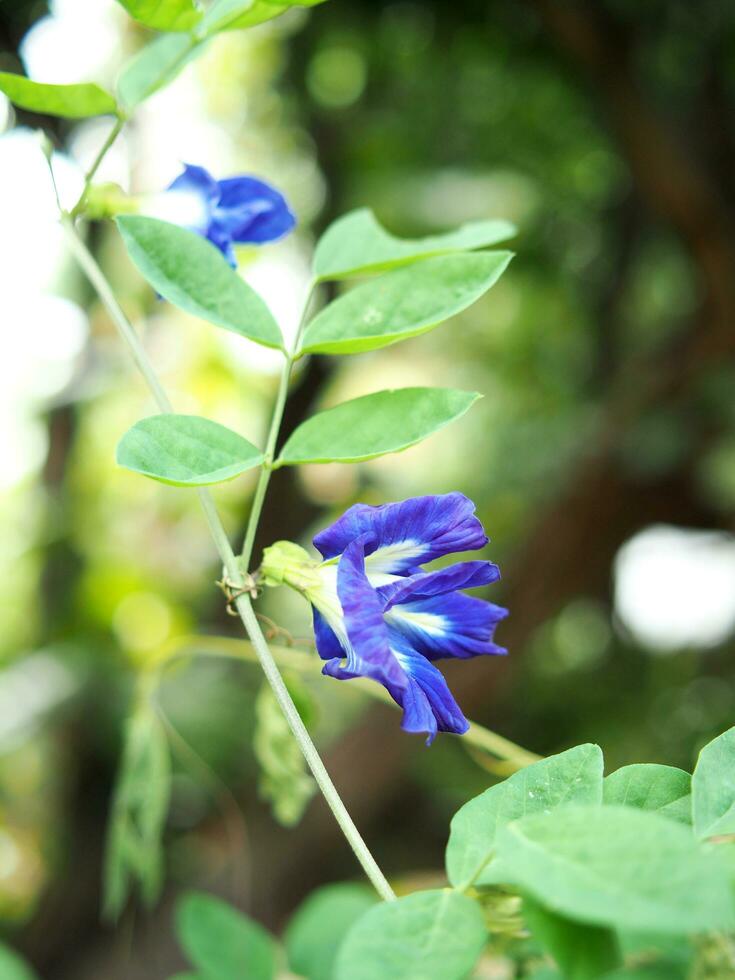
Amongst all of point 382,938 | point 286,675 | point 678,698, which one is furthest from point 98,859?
point 382,938

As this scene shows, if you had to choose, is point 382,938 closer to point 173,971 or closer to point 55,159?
point 55,159

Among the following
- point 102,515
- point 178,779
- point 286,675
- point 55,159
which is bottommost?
point 178,779

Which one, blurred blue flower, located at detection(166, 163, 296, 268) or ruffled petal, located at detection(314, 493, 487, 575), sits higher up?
blurred blue flower, located at detection(166, 163, 296, 268)

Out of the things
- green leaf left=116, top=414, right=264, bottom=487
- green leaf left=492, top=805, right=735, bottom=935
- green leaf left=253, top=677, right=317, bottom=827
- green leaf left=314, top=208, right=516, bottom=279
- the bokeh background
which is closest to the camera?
green leaf left=492, top=805, right=735, bottom=935

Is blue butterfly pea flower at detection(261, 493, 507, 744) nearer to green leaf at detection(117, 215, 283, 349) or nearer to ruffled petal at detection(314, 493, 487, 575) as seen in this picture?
ruffled petal at detection(314, 493, 487, 575)

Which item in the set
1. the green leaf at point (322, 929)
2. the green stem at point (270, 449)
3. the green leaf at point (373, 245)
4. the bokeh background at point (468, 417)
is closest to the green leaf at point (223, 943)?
the green leaf at point (322, 929)

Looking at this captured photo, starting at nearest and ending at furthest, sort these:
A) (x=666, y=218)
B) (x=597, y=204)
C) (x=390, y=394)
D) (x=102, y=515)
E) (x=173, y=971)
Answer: (x=390, y=394), (x=173, y=971), (x=666, y=218), (x=597, y=204), (x=102, y=515)

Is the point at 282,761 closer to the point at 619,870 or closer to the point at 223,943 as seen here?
the point at 223,943

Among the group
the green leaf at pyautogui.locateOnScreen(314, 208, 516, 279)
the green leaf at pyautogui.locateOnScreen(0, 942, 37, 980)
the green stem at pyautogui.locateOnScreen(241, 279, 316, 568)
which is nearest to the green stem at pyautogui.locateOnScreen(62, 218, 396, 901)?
the green stem at pyautogui.locateOnScreen(241, 279, 316, 568)
